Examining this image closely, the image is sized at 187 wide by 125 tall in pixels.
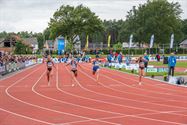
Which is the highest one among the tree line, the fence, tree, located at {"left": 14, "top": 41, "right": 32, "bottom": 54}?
the tree line

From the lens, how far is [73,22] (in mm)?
103750

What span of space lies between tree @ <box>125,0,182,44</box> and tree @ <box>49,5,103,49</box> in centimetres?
926

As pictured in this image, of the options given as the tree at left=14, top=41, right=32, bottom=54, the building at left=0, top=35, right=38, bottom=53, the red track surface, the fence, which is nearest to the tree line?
the building at left=0, top=35, right=38, bottom=53

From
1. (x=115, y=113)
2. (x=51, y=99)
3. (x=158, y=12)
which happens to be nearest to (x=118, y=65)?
(x=51, y=99)

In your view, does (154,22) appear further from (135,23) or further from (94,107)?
(94,107)

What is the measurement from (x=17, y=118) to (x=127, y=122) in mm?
3136

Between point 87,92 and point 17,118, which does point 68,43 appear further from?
point 17,118

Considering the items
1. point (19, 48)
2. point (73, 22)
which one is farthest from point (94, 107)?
point (73, 22)

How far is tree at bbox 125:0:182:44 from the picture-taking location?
334 feet

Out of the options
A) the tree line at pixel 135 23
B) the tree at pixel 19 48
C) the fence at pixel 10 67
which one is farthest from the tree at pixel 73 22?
the fence at pixel 10 67

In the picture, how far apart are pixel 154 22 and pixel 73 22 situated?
20.4 meters

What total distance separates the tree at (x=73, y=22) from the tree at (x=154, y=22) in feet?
30.4

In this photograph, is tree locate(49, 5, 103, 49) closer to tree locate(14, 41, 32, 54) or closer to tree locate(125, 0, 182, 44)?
tree locate(125, 0, 182, 44)

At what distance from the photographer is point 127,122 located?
10.7m
